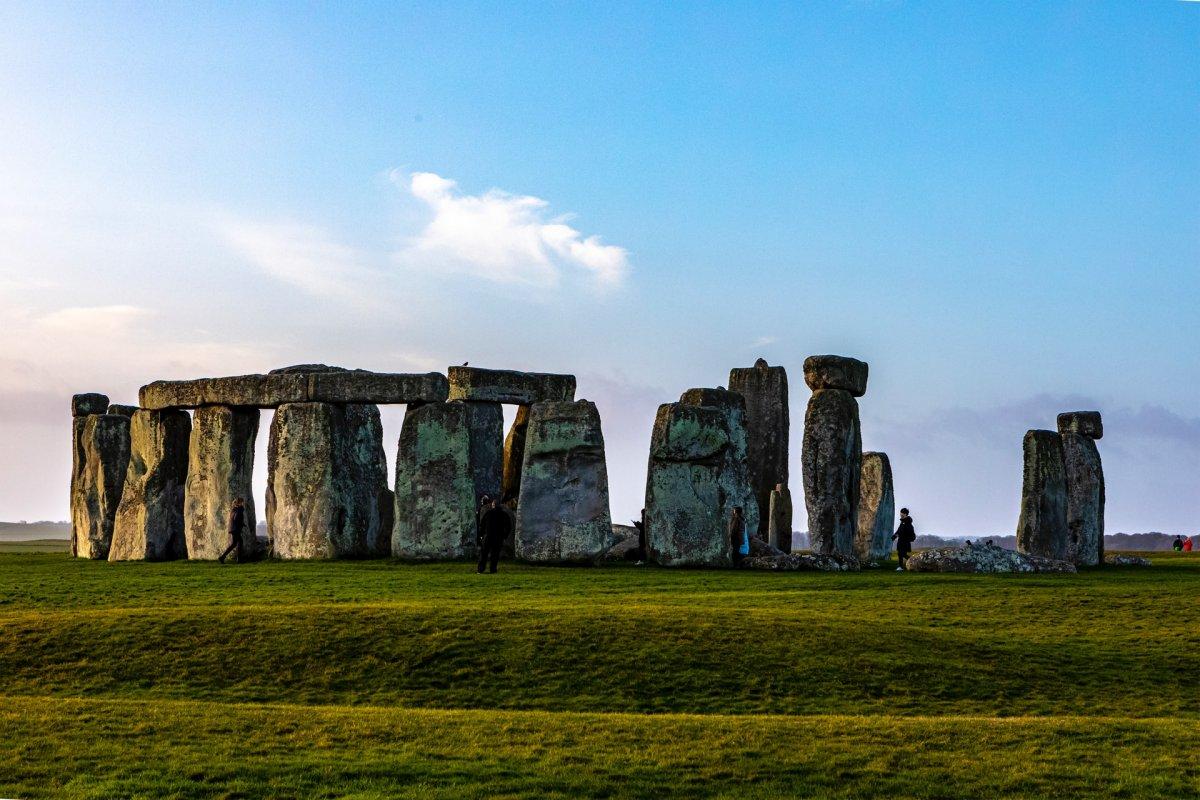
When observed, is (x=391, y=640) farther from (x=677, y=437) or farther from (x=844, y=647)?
(x=677, y=437)

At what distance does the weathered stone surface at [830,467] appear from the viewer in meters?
27.2

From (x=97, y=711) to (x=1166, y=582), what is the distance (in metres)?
16.1

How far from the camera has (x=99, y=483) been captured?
3119cm

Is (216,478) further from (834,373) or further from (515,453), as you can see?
(834,373)

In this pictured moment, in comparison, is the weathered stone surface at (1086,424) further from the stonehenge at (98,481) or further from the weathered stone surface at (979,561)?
the stonehenge at (98,481)

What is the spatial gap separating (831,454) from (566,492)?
224 inches

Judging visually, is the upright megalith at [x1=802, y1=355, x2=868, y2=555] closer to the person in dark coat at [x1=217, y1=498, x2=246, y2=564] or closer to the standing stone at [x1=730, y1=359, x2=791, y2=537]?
the standing stone at [x1=730, y1=359, x2=791, y2=537]

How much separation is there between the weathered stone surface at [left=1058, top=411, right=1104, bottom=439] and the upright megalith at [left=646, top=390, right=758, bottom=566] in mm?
8928

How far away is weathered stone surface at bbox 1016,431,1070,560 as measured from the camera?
2794cm

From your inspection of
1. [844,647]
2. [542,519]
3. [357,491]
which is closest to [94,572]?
[357,491]

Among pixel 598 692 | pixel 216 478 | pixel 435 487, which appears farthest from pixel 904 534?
pixel 598 692

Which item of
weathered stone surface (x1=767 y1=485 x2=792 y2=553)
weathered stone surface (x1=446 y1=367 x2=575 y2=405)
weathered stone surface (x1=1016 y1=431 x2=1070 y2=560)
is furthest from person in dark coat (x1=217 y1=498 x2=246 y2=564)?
weathered stone surface (x1=1016 y1=431 x2=1070 y2=560)

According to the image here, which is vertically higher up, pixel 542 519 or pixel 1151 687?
pixel 542 519

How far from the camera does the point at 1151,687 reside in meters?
13.9
